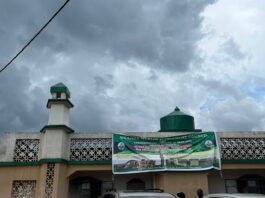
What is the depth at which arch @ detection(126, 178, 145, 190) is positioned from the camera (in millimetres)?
14105

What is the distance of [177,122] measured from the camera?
48.5ft

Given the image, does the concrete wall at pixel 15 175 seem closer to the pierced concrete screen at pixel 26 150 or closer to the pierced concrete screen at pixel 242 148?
the pierced concrete screen at pixel 26 150

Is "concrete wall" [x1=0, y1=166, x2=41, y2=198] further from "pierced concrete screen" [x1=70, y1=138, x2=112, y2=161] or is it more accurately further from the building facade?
"pierced concrete screen" [x1=70, y1=138, x2=112, y2=161]

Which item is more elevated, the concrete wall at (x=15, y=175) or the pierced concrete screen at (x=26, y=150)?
the pierced concrete screen at (x=26, y=150)

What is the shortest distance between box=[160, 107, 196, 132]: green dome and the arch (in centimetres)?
257

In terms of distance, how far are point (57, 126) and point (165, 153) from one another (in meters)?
4.48

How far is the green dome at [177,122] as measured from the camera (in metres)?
14.6

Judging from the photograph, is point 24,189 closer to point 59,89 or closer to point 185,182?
point 59,89

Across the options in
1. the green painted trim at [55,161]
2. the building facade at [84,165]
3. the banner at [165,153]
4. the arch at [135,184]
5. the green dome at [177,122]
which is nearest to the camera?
the green painted trim at [55,161]

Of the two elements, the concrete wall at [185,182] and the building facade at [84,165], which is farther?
the concrete wall at [185,182]

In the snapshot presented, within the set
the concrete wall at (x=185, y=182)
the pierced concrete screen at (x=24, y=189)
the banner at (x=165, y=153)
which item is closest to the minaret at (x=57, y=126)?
the pierced concrete screen at (x=24, y=189)

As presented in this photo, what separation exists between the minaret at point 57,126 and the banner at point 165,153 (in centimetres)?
203

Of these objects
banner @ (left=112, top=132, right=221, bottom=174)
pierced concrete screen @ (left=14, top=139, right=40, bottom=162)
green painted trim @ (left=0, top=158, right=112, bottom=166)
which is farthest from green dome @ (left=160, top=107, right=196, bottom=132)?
pierced concrete screen @ (left=14, top=139, right=40, bottom=162)

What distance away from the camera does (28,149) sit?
1310 cm
